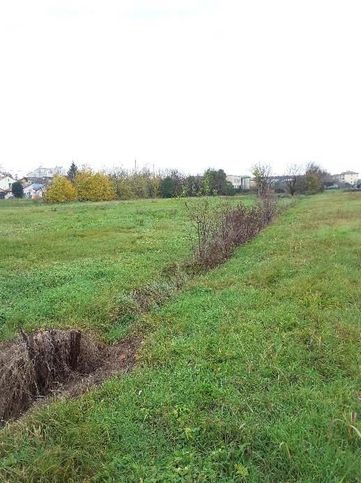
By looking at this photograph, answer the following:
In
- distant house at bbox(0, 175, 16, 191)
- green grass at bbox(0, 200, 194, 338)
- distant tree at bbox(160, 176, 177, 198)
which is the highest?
distant house at bbox(0, 175, 16, 191)

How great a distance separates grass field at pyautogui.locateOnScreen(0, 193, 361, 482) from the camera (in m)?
2.93

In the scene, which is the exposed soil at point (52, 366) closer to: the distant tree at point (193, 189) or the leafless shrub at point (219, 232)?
the leafless shrub at point (219, 232)

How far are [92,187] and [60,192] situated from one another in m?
3.84

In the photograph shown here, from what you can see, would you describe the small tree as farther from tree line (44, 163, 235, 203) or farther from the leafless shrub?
the leafless shrub

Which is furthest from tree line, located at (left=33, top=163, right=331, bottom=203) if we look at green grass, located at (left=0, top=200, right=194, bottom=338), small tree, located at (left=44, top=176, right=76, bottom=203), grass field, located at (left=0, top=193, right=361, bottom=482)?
grass field, located at (left=0, top=193, right=361, bottom=482)

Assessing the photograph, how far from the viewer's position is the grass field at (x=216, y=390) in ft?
9.61

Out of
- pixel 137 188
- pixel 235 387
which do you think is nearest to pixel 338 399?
pixel 235 387

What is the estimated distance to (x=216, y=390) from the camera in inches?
147

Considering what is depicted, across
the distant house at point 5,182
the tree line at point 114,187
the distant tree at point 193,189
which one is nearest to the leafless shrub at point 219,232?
the distant tree at point 193,189

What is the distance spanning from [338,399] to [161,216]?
1808 cm

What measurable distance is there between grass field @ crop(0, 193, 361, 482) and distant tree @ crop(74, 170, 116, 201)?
131ft

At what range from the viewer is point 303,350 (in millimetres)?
4488

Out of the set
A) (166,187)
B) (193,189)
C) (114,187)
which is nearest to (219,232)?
(193,189)

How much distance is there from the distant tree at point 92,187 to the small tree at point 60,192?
130 centimetres
